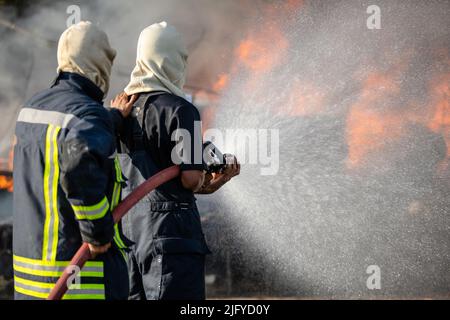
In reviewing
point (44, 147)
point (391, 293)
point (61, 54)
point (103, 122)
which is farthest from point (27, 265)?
point (391, 293)

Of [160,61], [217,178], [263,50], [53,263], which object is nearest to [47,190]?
[53,263]

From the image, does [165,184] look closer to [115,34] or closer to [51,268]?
[51,268]

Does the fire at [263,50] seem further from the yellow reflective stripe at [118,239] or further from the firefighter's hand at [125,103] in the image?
the yellow reflective stripe at [118,239]

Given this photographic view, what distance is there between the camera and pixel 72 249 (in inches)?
111

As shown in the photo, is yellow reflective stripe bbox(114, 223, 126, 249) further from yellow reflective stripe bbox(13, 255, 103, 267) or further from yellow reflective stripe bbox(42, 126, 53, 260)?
yellow reflective stripe bbox(42, 126, 53, 260)

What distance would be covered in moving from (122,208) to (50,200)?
363 mm

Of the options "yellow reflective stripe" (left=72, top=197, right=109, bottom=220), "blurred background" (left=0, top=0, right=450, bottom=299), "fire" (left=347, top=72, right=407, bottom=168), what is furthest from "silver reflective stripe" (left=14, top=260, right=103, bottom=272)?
"fire" (left=347, top=72, right=407, bottom=168)

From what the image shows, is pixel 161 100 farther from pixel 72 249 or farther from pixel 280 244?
pixel 280 244

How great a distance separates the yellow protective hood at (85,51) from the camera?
296cm

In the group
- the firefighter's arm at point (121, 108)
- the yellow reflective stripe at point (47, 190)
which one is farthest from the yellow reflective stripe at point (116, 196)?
Result: the firefighter's arm at point (121, 108)

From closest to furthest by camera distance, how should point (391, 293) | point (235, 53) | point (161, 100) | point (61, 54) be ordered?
point (61, 54) < point (161, 100) < point (391, 293) < point (235, 53)

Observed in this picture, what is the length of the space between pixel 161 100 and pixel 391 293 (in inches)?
166

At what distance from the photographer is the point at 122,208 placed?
10.00 feet

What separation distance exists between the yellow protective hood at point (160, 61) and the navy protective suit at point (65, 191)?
659mm
